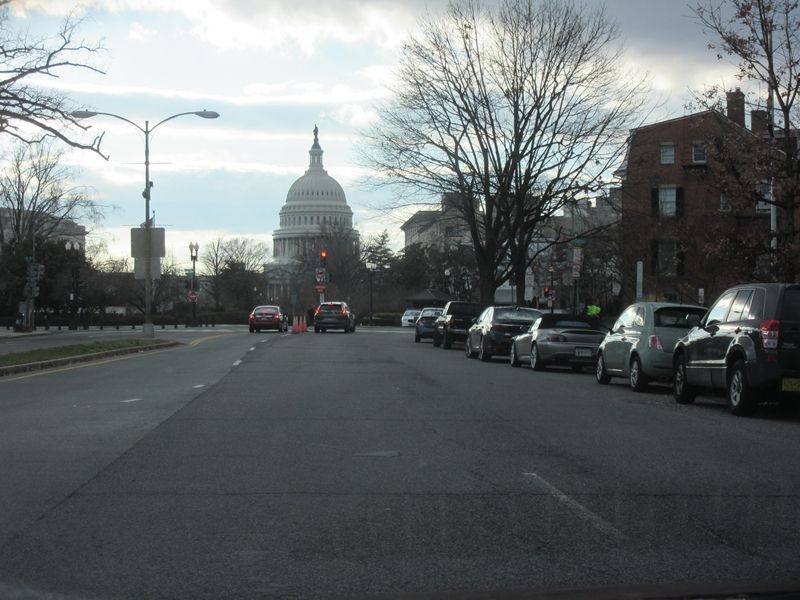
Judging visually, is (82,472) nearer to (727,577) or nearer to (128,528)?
(128,528)

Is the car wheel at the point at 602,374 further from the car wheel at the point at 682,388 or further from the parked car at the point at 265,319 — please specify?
the parked car at the point at 265,319

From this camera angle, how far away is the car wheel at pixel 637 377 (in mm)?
18859

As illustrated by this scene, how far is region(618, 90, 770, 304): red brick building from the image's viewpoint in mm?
20891

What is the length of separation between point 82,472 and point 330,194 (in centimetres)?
16170

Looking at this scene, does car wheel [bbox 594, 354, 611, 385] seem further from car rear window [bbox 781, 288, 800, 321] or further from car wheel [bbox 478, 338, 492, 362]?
car wheel [bbox 478, 338, 492, 362]

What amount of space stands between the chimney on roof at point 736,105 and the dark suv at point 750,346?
7605 mm

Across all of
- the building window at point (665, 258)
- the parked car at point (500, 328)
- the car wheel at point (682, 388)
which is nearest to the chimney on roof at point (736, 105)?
the car wheel at point (682, 388)

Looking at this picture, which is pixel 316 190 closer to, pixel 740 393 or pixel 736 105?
pixel 736 105

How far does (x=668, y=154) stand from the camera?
202 feet

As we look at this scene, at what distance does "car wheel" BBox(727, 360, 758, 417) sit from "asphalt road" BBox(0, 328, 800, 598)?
0.66 ft

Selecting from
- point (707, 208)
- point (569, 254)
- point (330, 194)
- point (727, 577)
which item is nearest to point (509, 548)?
point (727, 577)

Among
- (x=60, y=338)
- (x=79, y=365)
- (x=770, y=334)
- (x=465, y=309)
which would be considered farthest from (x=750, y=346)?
(x=60, y=338)

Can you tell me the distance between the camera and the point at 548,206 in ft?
133

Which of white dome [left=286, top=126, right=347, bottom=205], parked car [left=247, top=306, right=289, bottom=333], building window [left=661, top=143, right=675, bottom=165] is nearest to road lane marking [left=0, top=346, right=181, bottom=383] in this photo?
parked car [left=247, top=306, right=289, bottom=333]
